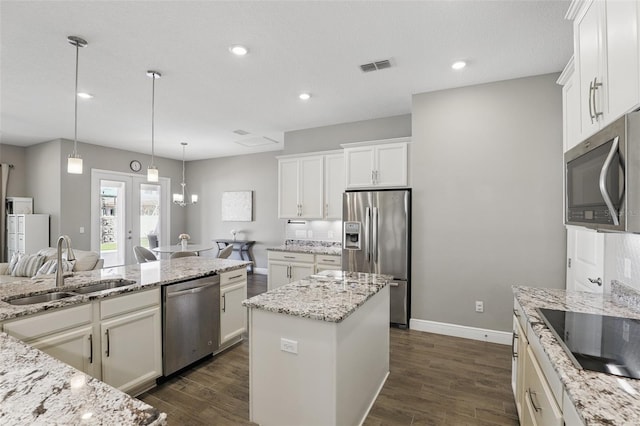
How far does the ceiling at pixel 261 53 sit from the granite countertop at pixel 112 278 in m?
1.99

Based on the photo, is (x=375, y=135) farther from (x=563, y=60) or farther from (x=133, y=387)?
(x=133, y=387)

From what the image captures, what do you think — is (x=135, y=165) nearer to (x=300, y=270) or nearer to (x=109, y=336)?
(x=300, y=270)

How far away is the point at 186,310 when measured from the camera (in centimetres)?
270

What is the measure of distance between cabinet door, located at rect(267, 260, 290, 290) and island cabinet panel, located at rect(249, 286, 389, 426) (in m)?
2.77

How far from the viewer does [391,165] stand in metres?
3.99

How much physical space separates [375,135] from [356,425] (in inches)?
153

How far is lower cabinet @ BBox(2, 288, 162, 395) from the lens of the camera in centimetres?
186

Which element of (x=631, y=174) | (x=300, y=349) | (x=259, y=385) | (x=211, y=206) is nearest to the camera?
(x=631, y=174)

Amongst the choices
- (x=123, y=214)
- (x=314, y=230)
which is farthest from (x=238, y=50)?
(x=123, y=214)

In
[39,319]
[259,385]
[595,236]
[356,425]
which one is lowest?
[356,425]

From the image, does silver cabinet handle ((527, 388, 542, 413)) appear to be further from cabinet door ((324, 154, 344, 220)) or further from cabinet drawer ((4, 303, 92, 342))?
cabinet door ((324, 154, 344, 220))

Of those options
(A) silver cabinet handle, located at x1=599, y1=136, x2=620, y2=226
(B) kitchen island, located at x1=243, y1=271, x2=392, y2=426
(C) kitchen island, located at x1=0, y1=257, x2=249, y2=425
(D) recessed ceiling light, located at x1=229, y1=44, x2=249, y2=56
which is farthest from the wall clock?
(A) silver cabinet handle, located at x1=599, y1=136, x2=620, y2=226

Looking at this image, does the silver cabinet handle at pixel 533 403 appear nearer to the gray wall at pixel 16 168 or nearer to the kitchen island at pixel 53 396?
the kitchen island at pixel 53 396

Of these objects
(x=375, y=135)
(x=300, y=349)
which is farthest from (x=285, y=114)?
(x=300, y=349)
